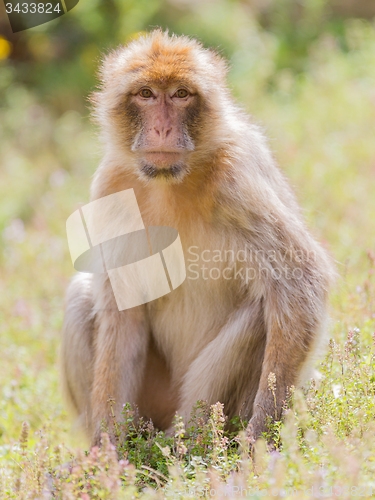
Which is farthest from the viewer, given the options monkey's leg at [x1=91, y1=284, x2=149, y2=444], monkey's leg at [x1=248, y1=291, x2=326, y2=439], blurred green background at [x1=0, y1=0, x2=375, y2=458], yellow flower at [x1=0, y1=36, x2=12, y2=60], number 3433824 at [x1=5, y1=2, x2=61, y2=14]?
yellow flower at [x1=0, y1=36, x2=12, y2=60]

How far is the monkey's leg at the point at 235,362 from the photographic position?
3.56m

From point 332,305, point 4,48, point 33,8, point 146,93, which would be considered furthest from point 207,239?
point 4,48

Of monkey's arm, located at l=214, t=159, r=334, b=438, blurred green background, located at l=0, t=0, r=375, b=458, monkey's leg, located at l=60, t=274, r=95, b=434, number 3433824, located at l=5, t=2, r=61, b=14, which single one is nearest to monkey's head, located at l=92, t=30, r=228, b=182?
monkey's arm, located at l=214, t=159, r=334, b=438

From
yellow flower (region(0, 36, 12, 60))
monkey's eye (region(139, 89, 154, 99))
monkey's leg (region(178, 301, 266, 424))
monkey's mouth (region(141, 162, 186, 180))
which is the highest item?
yellow flower (region(0, 36, 12, 60))

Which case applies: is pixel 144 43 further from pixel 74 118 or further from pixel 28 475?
pixel 74 118

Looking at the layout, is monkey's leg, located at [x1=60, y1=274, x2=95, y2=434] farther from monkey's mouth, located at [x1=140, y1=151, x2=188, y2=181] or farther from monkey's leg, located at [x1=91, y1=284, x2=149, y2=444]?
monkey's mouth, located at [x1=140, y1=151, x2=188, y2=181]

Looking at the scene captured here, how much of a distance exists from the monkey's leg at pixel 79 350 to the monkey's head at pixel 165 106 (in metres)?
1.06

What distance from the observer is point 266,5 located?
1332 centimetres

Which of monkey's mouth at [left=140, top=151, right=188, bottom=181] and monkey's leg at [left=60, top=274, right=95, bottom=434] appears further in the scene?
monkey's leg at [left=60, top=274, right=95, bottom=434]

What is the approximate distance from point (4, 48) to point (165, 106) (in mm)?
9310

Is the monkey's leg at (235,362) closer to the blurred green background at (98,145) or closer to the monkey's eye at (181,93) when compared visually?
the blurred green background at (98,145)

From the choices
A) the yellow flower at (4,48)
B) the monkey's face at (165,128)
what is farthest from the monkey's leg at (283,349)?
the yellow flower at (4,48)

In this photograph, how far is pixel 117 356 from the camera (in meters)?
3.98

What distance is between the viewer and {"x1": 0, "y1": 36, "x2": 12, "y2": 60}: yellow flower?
450 inches
